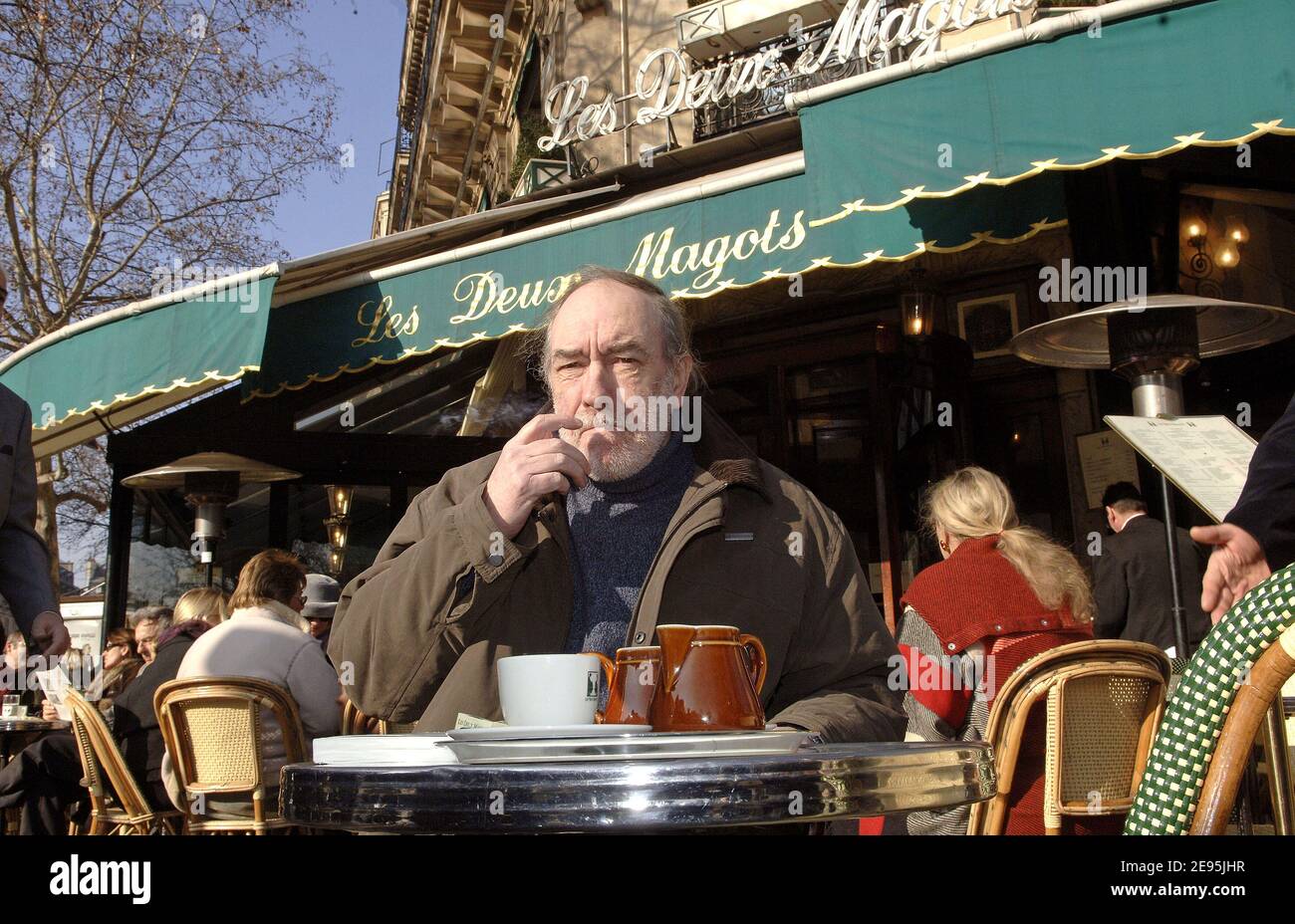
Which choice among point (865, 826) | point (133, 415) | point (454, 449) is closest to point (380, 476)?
point (454, 449)

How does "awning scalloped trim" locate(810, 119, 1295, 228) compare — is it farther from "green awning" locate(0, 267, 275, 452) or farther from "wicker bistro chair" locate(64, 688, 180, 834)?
"wicker bistro chair" locate(64, 688, 180, 834)

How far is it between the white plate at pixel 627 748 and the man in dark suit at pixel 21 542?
2.58 meters

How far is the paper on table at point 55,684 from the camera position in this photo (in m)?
6.73

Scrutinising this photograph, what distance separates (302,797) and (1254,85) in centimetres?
385

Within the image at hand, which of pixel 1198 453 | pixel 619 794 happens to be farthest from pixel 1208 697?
pixel 1198 453

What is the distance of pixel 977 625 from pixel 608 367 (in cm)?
173

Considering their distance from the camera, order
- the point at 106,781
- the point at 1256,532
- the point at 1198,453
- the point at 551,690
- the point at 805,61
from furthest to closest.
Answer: the point at 805,61 → the point at 106,781 → the point at 1198,453 → the point at 1256,532 → the point at 551,690

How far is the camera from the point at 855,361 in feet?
30.4

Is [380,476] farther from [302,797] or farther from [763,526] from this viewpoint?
[302,797]

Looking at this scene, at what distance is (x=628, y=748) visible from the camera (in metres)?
1.23

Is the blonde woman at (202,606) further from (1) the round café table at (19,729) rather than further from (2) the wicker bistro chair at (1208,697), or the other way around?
(2) the wicker bistro chair at (1208,697)

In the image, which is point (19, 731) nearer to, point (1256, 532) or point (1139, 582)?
point (1139, 582)

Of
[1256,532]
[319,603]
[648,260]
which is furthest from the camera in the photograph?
[319,603]
